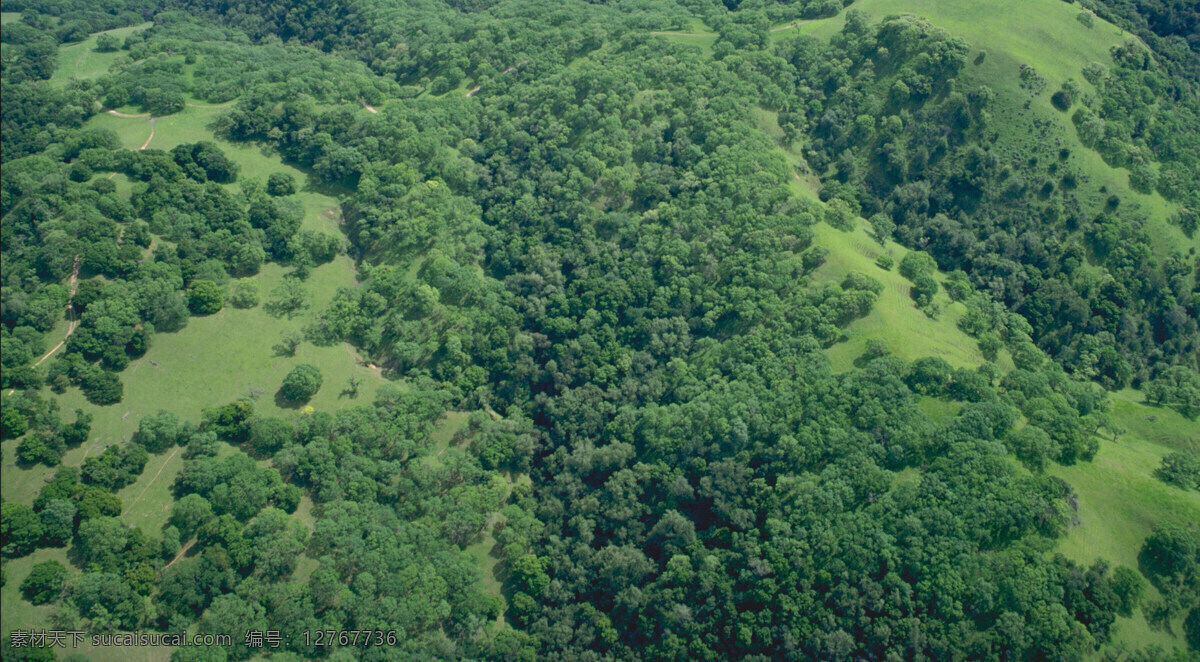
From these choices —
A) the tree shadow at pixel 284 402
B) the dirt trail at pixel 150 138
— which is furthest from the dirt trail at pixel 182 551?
the dirt trail at pixel 150 138

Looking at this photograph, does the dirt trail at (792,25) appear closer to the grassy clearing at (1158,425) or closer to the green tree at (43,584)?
the grassy clearing at (1158,425)

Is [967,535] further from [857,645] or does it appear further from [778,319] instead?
[778,319]

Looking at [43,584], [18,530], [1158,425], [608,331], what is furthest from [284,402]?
[1158,425]

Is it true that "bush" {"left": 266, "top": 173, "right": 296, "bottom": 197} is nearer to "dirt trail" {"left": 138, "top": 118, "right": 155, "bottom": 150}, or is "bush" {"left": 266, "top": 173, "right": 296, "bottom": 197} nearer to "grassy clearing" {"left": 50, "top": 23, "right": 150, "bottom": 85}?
"dirt trail" {"left": 138, "top": 118, "right": 155, "bottom": 150}

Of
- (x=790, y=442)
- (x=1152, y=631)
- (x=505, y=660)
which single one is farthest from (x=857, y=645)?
(x=505, y=660)

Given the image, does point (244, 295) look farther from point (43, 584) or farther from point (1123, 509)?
point (1123, 509)
